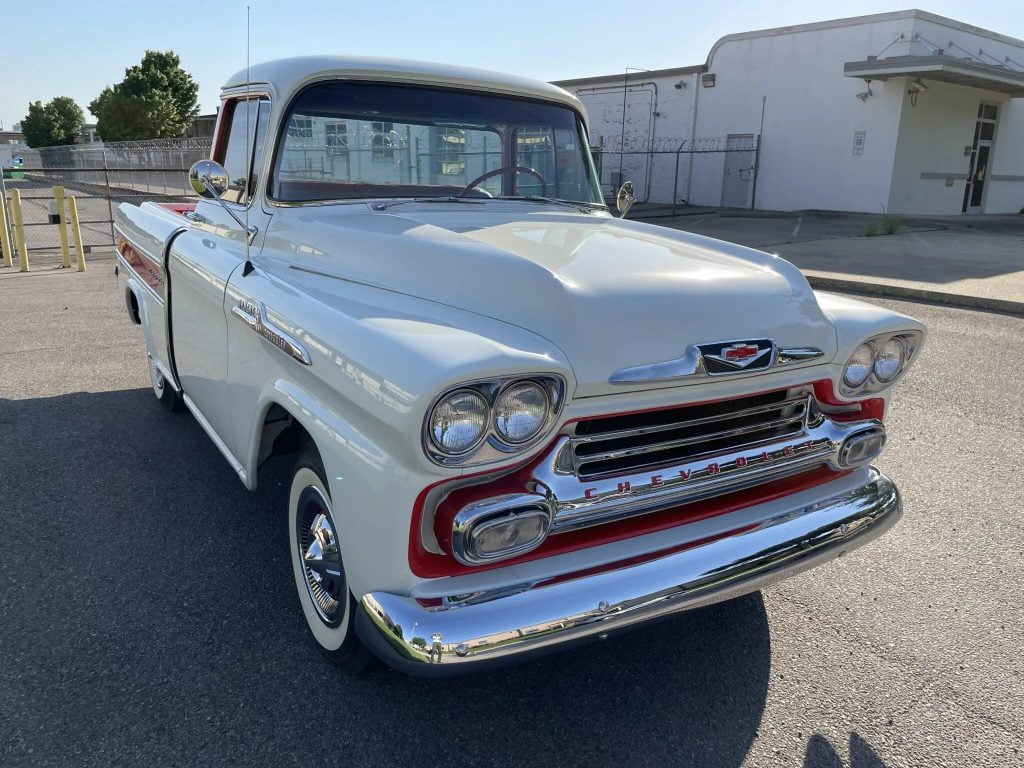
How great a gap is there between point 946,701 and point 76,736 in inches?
99.3

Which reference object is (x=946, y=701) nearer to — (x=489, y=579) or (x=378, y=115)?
(x=489, y=579)

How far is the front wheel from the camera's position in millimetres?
2342

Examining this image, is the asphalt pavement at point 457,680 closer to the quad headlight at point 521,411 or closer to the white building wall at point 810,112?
the quad headlight at point 521,411

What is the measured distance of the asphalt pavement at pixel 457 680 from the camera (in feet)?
7.25

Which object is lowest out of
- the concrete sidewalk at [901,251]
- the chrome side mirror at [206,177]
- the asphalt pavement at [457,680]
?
the asphalt pavement at [457,680]

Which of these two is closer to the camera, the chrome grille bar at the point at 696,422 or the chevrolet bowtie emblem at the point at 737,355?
the chrome grille bar at the point at 696,422

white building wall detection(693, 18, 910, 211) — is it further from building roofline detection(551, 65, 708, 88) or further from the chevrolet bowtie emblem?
the chevrolet bowtie emblem

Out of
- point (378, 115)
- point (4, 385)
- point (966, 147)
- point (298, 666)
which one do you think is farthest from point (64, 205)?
point (966, 147)

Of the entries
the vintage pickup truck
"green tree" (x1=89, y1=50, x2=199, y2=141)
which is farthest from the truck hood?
"green tree" (x1=89, y1=50, x2=199, y2=141)

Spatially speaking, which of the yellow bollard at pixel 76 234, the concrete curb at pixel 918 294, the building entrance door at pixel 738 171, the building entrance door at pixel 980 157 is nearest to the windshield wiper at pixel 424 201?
the concrete curb at pixel 918 294

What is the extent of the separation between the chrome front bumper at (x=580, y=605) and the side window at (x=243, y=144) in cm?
210

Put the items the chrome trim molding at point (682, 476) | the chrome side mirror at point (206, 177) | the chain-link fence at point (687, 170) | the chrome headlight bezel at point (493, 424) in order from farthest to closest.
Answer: the chain-link fence at point (687, 170), the chrome side mirror at point (206, 177), the chrome trim molding at point (682, 476), the chrome headlight bezel at point (493, 424)

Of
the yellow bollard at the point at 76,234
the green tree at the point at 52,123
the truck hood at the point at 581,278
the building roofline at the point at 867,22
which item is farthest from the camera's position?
the green tree at the point at 52,123

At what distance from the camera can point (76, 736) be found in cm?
219
